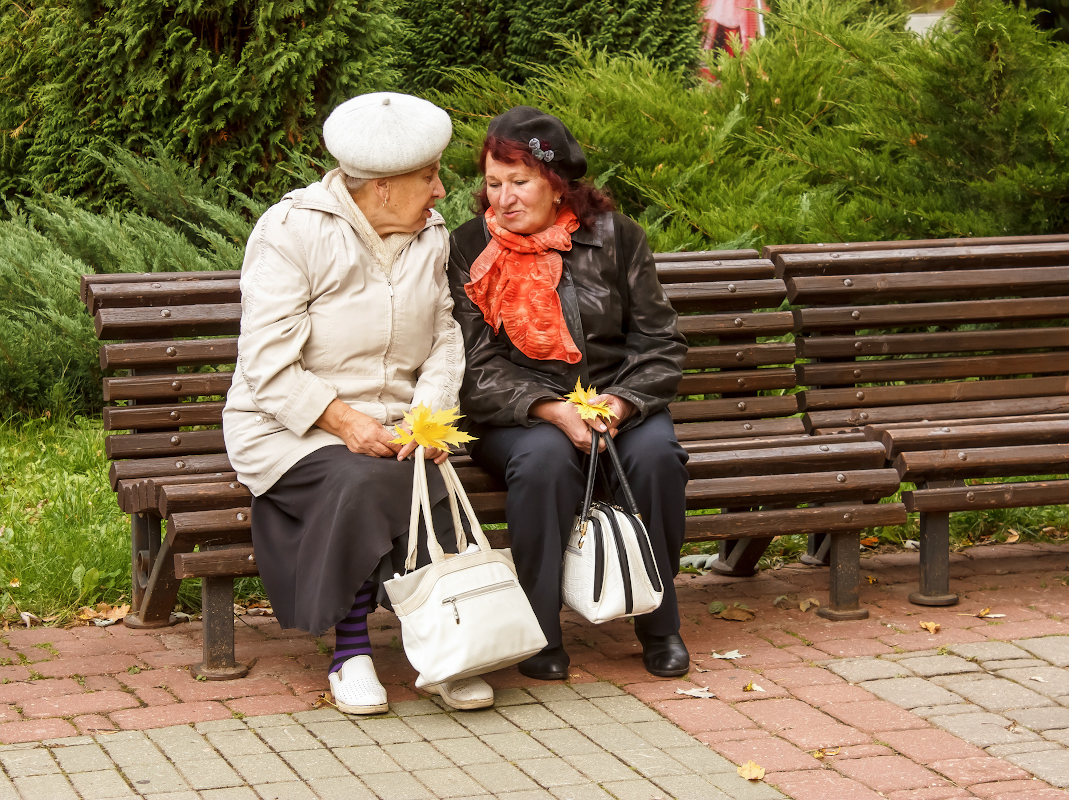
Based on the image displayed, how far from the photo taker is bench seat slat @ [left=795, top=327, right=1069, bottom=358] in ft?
15.8

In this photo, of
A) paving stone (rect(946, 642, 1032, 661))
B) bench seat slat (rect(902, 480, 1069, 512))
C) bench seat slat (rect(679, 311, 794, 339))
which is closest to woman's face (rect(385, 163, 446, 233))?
bench seat slat (rect(679, 311, 794, 339))

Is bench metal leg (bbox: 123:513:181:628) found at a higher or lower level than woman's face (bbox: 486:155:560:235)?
lower

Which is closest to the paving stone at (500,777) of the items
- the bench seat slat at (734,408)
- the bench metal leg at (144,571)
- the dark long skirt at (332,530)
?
the dark long skirt at (332,530)

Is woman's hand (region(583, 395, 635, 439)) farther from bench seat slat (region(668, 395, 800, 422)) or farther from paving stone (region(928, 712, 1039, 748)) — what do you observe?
paving stone (region(928, 712, 1039, 748))

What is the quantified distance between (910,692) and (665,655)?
0.69 m

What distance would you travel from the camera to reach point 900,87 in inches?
247

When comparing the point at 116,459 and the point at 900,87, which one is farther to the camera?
the point at 900,87

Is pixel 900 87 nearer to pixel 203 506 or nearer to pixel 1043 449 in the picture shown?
pixel 1043 449

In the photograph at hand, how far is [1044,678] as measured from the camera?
3729 millimetres

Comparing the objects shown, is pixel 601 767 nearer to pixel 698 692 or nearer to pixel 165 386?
pixel 698 692

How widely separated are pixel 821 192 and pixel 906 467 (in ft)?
9.05

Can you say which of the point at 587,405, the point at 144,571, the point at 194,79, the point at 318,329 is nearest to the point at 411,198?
the point at 318,329

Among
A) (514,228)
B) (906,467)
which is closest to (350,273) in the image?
(514,228)

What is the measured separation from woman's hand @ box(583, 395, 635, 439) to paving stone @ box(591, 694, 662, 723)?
760 mm
